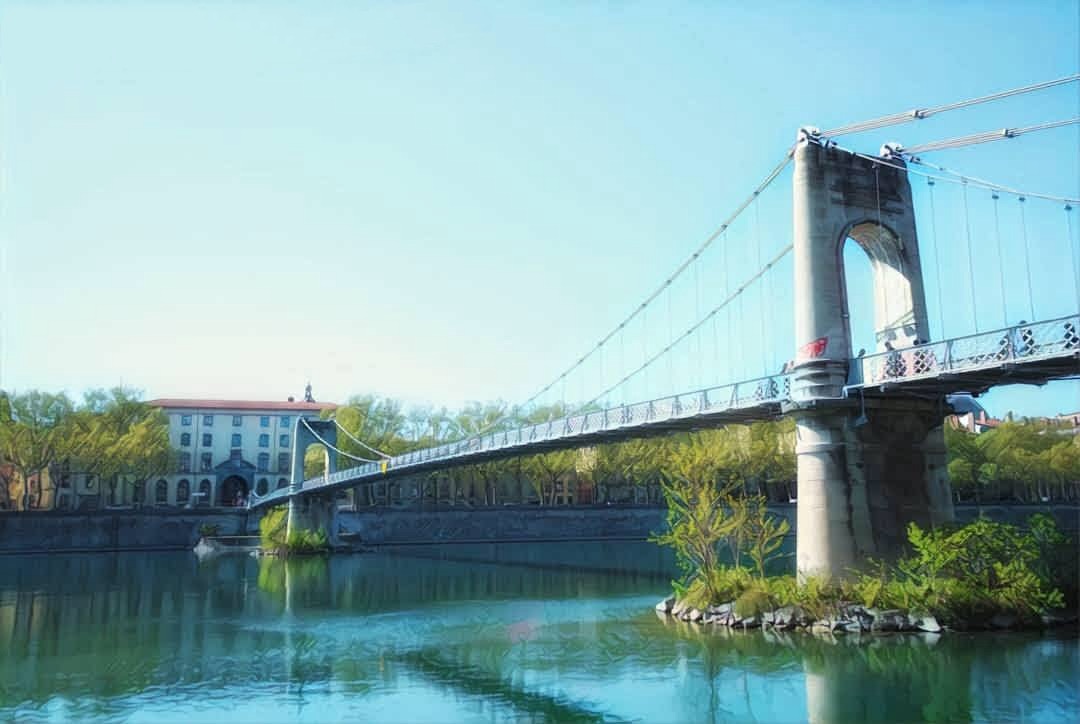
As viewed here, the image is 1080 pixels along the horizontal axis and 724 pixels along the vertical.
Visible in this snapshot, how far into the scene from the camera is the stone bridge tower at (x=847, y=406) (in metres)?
23.5

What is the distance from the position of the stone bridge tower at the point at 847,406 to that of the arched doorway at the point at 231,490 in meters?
74.2

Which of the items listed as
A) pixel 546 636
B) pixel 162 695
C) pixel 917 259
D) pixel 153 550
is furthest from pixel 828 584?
pixel 153 550

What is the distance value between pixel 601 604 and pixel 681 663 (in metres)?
11.6

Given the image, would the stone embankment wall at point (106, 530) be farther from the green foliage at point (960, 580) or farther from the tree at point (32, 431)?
the green foliage at point (960, 580)

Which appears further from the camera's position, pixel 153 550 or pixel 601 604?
pixel 153 550

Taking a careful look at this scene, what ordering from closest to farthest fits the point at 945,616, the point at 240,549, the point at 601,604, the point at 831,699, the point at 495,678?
the point at 831,699 → the point at 495,678 → the point at 945,616 → the point at 601,604 → the point at 240,549

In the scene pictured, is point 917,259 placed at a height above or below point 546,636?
above

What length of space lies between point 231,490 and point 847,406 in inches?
3027

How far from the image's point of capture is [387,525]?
70.2 m

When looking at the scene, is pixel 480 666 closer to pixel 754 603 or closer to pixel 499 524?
pixel 754 603

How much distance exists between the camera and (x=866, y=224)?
2569cm

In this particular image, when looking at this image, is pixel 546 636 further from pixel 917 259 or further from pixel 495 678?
pixel 917 259

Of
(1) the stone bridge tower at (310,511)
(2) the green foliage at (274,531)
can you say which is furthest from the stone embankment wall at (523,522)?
(2) the green foliage at (274,531)

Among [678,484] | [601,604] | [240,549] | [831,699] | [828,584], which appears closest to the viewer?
[831,699]
